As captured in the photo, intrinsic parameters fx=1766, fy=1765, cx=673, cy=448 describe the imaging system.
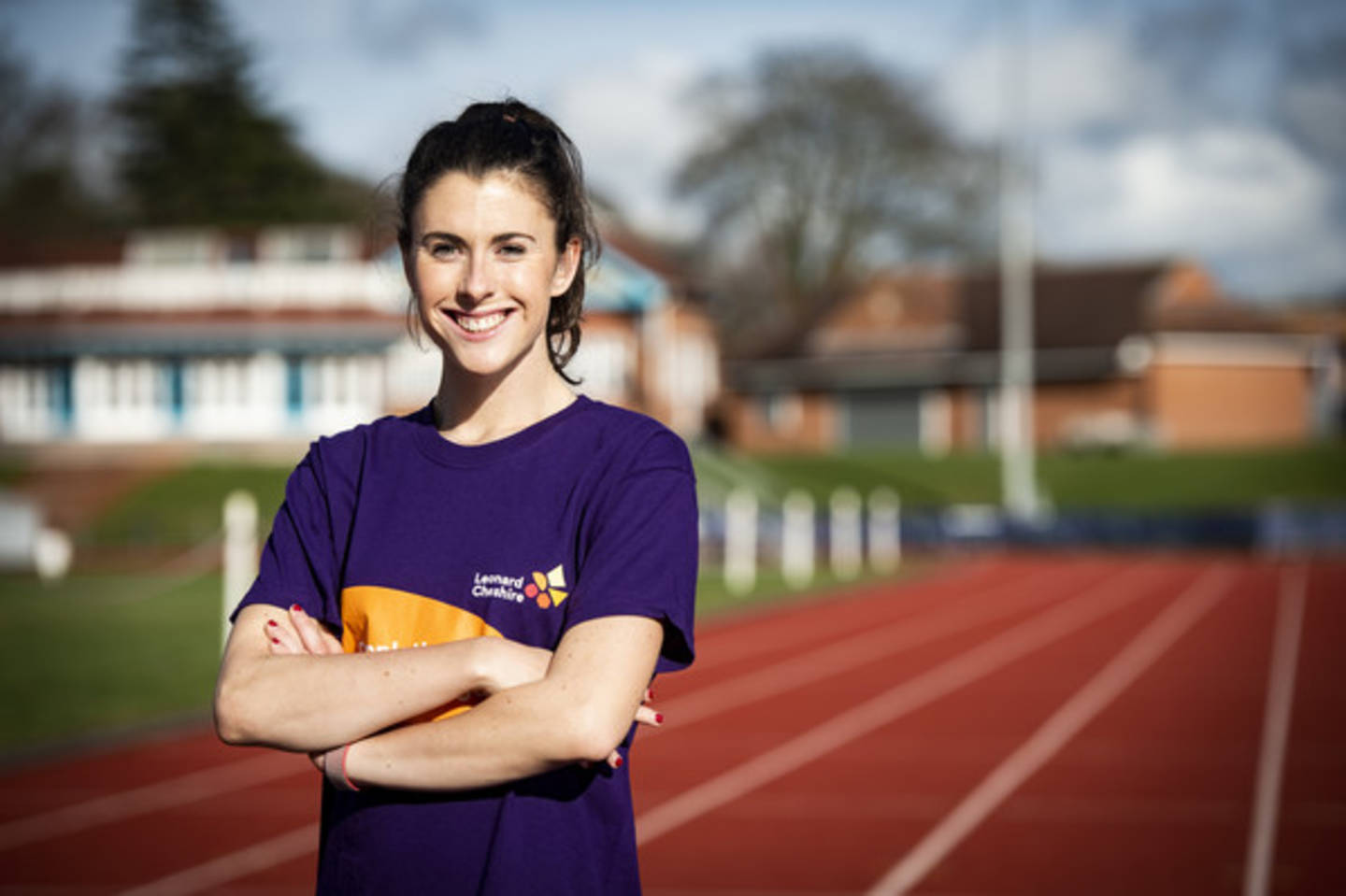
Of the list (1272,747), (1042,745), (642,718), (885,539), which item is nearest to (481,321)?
(642,718)

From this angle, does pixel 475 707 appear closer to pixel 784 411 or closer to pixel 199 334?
pixel 199 334

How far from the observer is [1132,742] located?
11422mm

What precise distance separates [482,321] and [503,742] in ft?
1.96

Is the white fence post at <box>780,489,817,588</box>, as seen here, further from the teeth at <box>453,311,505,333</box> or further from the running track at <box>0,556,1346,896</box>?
the teeth at <box>453,311,505,333</box>

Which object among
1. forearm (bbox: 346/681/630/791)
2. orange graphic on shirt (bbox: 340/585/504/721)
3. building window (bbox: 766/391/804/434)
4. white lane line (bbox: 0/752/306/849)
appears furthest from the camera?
building window (bbox: 766/391/804/434)

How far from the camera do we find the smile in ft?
8.20

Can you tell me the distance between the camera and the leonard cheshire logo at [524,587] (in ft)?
7.86

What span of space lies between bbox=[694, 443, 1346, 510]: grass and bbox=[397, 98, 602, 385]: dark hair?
122 feet

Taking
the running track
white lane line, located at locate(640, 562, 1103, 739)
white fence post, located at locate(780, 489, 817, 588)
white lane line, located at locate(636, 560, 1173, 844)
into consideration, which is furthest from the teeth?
white fence post, located at locate(780, 489, 817, 588)

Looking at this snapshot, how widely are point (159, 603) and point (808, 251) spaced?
37035mm

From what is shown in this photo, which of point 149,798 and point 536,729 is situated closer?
point 536,729

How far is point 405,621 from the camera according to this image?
2.45m

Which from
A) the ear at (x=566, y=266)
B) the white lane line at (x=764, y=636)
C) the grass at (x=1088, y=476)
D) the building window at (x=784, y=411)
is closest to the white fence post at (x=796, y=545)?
the white lane line at (x=764, y=636)

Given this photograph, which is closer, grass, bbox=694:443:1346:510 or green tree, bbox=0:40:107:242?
grass, bbox=694:443:1346:510
